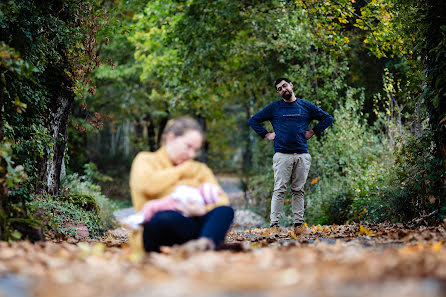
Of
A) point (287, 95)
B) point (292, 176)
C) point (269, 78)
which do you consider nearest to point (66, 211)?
point (292, 176)

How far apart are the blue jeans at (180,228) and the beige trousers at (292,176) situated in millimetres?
3752

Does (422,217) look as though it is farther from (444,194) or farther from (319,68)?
(319,68)

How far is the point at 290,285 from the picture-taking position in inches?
89.5

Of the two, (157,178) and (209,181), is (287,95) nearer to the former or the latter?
(209,181)

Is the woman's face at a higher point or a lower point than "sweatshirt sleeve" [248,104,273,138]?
lower

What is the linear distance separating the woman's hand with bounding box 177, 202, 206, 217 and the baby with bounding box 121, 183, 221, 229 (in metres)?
0.02

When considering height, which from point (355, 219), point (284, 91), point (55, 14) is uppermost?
point (55, 14)

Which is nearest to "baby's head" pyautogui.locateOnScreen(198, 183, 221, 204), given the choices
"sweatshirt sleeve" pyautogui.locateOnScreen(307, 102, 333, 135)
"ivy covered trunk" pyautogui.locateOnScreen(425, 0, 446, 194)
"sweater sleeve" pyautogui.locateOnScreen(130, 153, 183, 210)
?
"sweater sleeve" pyautogui.locateOnScreen(130, 153, 183, 210)

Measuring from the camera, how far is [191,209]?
358 centimetres

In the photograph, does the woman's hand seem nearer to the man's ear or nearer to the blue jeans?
the blue jeans

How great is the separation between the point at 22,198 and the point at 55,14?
348 cm

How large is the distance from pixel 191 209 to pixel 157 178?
35 centimetres

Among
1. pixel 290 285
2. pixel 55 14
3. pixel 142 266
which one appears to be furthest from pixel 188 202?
pixel 55 14

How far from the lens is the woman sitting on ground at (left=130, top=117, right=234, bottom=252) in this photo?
3.49 metres
